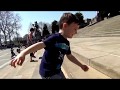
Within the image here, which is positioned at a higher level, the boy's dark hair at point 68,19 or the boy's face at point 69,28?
the boy's dark hair at point 68,19

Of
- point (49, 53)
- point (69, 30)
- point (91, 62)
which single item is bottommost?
point (91, 62)

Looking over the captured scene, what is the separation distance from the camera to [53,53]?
269cm

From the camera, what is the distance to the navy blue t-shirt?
2639 mm

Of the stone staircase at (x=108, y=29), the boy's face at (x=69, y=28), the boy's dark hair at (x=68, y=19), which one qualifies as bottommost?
the stone staircase at (x=108, y=29)

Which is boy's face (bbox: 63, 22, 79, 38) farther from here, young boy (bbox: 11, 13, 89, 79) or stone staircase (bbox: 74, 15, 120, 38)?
stone staircase (bbox: 74, 15, 120, 38)

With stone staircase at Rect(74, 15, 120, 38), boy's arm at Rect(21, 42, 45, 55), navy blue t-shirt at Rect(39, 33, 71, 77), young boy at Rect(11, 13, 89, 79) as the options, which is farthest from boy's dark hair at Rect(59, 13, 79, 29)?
stone staircase at Rect(74, 15, 120, 38)

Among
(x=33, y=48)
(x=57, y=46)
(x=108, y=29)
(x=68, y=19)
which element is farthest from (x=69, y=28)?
(x=108, y=29)

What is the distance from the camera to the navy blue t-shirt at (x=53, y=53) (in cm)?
264

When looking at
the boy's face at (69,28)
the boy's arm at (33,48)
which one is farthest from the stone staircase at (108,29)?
the boy's arm at (33,48)

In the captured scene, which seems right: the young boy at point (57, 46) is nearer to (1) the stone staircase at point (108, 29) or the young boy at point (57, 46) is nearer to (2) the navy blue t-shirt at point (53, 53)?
(2) the navy blue t-shirt at point (53, 53)
